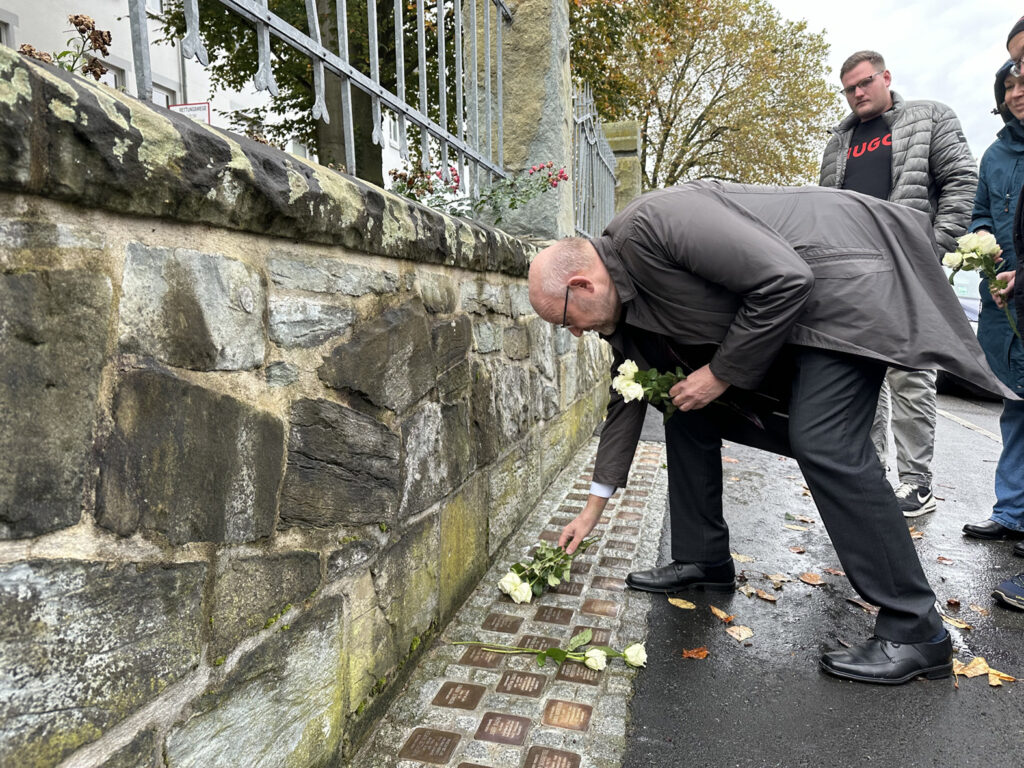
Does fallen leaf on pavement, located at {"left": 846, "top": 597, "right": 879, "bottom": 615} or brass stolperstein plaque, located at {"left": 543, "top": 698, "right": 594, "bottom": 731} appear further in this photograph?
fallen leaf on pavement, located at {"left": 846, "top": 597, "right": 879, "bottom": 615}

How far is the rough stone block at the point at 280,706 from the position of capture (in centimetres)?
134

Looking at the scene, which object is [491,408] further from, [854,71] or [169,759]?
[854,71]

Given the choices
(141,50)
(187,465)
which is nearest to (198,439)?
(187,465)

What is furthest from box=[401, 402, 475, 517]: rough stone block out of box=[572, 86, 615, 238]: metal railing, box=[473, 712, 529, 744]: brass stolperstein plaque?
box=[572, 86, 615, 238]: metal railing

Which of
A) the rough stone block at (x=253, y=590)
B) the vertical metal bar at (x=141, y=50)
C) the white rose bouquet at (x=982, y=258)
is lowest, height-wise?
the rough stone block at (x=253, y=590)

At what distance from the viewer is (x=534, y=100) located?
4207mm

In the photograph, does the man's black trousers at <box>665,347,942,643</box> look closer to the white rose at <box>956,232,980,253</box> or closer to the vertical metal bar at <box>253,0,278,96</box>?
the white rose at <box>956,232,980,253</box>

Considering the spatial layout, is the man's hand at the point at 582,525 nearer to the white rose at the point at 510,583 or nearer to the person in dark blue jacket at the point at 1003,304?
the white rose at the point at 510,583

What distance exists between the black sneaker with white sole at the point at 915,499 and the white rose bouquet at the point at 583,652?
2239 mm

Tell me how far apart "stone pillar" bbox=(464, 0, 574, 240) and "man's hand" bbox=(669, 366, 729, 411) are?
2.04 meters

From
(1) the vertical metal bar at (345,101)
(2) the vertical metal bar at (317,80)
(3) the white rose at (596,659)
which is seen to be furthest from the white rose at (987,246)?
(2) the vertical metal bar at (317,80)

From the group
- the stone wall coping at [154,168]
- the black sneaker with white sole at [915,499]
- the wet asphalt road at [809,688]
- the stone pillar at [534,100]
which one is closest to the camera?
the stone wall coping at [154,168]

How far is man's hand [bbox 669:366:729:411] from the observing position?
2359 mm

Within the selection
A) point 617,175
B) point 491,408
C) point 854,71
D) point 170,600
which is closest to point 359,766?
point 170,600
